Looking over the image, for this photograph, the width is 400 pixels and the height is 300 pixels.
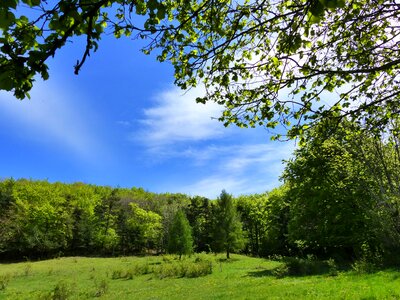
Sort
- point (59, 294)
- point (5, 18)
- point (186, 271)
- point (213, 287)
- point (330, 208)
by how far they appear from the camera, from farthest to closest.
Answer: point (186, 271) < point (330, 208) < point (213, 287) < point (59, 294) < point (5, 18)

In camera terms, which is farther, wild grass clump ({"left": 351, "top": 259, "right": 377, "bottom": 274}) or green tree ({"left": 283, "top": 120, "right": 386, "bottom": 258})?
green tree ({"left": 283, "top": 120, "right": 386, "bottom": 258})

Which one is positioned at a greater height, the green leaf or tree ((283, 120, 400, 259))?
tree ((283, 120, 400, 259))

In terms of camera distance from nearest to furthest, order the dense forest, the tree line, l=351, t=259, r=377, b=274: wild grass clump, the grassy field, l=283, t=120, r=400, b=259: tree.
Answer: the grassy field → l=283, t=120, r=400, b=259: tree → l=351, t=259, r=377, b=274: wild grass clump → the dense forest → the tree line

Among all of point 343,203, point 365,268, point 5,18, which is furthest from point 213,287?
point 5,18

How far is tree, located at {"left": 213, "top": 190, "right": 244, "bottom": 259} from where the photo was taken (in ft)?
158

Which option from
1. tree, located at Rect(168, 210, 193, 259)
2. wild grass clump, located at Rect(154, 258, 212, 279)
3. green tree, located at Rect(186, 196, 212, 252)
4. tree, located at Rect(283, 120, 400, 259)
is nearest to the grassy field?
wild grass clump, located at Rect(154, 258, 212, 279)

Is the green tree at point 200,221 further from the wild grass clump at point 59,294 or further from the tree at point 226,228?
the wild grass clump at point 59,294

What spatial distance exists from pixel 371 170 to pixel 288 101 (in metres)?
11.0

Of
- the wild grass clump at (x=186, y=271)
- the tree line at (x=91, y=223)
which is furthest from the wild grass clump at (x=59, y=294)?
the tree line at (x=91, y=223)

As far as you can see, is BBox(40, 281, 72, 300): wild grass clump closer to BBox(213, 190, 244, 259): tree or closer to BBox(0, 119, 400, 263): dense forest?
BBox(0, 119, 400, 263): dense forest

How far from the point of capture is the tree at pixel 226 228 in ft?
158

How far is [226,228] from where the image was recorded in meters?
49.2

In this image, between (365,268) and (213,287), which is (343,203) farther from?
(213,287)

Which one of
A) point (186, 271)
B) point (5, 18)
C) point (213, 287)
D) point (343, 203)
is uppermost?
point (343, 203)
